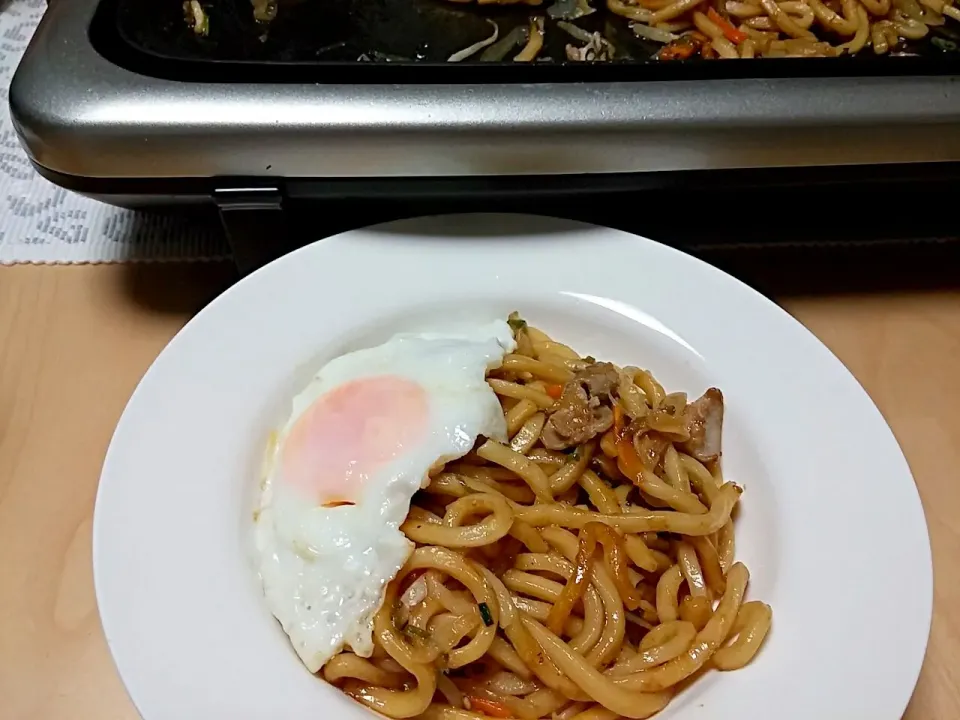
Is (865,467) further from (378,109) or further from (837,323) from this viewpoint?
(378,109)

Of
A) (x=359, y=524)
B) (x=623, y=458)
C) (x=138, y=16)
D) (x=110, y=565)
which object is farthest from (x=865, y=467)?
(x=138, y=16)

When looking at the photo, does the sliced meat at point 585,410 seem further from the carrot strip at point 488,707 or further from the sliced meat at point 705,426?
the carrot strip at point 488,707

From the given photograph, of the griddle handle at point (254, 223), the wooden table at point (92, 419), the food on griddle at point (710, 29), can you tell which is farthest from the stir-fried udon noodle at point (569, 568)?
the food on griddle at point (710, 29)

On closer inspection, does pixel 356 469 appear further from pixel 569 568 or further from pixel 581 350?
pixel 581 350

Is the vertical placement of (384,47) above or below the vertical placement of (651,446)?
above

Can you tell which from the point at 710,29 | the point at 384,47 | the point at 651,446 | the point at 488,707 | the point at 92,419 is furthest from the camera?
the point at 710,29

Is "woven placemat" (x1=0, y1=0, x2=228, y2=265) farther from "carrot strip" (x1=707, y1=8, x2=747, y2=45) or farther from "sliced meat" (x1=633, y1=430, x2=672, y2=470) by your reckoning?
"carrot strip" (x1=707, y1=8, x2=747, y2=45)

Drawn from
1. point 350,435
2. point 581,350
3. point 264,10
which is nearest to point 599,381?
point 581,350
